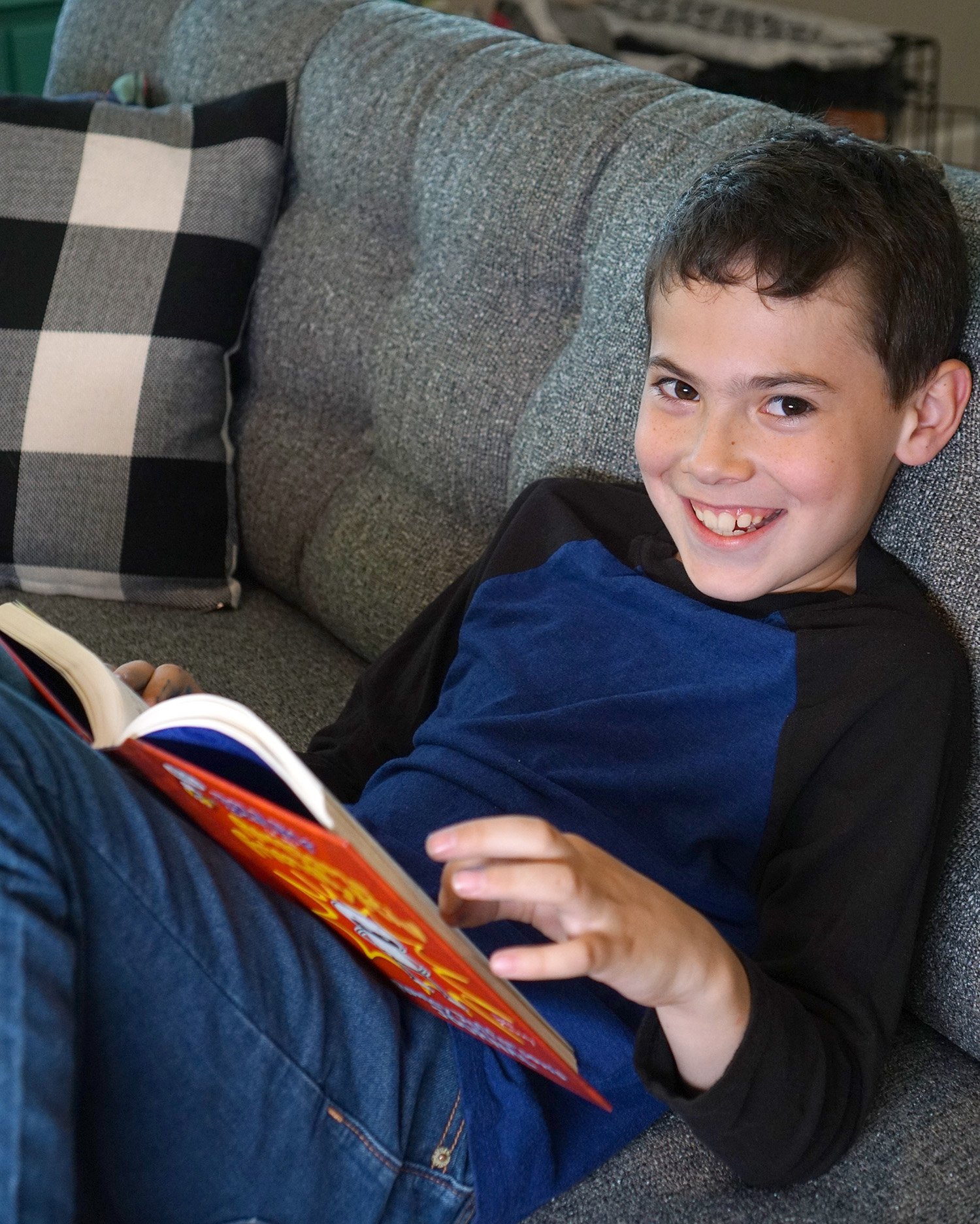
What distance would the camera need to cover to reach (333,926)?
0.82 metres

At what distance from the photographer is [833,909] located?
2.70 feet

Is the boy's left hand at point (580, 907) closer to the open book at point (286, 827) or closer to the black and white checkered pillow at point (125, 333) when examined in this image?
the open book at point (286, 827)

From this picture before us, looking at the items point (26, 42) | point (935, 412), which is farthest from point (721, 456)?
point (26, 42)

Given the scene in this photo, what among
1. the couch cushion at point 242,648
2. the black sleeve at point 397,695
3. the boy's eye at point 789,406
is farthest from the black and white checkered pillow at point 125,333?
the boy's eye at point 789,406

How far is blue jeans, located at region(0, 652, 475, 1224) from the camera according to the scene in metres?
0.65

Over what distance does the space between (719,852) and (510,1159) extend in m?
0.26

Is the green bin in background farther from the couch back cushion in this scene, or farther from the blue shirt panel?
the blue shirt panel

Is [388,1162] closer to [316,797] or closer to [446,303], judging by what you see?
[316,797]

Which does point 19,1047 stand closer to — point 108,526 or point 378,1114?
point 378,1114

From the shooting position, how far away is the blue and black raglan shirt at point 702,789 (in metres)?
0.80

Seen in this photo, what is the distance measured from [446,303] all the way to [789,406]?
0.62 metres

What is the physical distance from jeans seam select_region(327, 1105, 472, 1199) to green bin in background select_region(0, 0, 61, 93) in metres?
2.75

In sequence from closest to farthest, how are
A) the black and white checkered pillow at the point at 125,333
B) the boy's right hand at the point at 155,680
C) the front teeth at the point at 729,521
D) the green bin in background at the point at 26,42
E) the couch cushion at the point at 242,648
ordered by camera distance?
the front teeth at the point at 729,521 < the boy's right hand at the point at 155,680 < the couch cushion at the point at 242,648 < the black and white checkered pillow at the point at 125,333 < the green bin in background at the point at 26,42

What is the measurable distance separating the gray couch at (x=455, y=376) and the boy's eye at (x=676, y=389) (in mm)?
165
